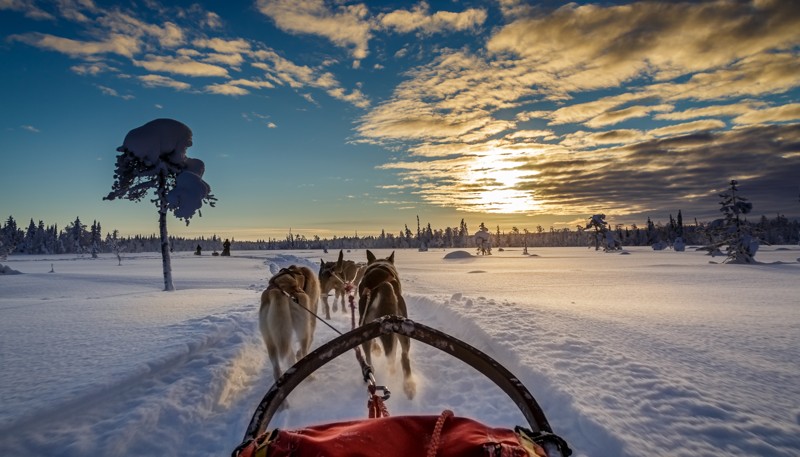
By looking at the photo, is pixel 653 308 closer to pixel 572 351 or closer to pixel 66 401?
pixel 572 351

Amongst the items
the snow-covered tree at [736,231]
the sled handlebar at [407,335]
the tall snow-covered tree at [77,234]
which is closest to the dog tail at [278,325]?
the sled handlebar at [407,335]

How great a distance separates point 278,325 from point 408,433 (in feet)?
14.4

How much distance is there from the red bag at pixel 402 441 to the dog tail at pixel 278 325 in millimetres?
4189

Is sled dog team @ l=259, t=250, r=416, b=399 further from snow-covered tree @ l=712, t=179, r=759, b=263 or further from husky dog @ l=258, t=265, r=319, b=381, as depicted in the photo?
snow-covered tree @ l=712, t=179, r=759, b=263

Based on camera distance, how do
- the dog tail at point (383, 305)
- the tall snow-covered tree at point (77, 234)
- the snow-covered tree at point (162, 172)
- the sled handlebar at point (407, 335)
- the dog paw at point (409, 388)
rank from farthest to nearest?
the tall snow-covered tree at point (77, 234), the snow-covered tree at point (162, 172), the dog tail at point (383, 305), the dog paw at point (409, 388), the sled handlebar at point (407, 335)

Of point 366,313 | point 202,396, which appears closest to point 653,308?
point 366,313

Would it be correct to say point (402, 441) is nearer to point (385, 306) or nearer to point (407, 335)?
point (407, 335)

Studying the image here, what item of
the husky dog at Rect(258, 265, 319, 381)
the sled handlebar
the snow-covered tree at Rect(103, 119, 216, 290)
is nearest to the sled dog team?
the husky dog at Rect(258, 265, 319, 381)

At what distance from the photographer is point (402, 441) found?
127 centimetres

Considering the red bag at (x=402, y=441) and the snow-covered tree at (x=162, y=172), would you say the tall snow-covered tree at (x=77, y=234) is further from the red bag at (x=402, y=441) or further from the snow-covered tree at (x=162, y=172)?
the red bag at (x=402, y=441)

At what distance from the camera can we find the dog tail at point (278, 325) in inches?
208

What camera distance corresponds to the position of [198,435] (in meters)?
3.98

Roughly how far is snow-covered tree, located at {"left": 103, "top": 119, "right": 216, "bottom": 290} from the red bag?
799 inches

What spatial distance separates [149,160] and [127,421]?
59.9ft
